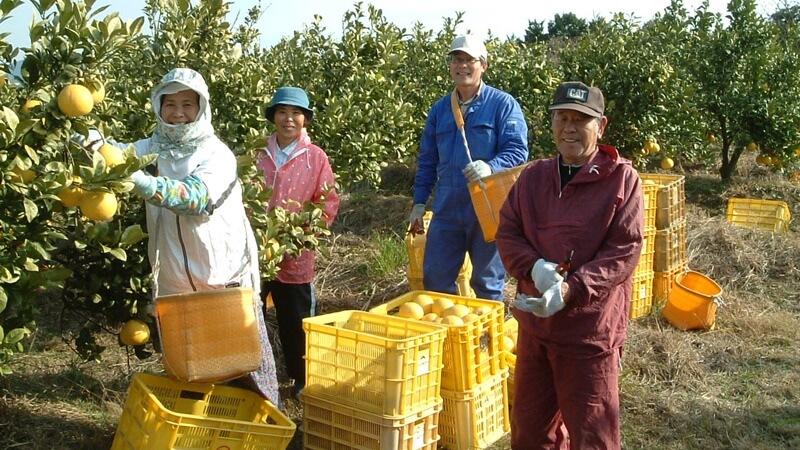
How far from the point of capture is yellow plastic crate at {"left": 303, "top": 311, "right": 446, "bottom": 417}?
3268 mm

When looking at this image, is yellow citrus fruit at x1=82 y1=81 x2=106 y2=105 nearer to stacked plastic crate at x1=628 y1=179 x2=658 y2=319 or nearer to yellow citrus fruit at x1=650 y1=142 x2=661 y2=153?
stacked plastic crate at x1=628 y1=179 x2=658 y2=319

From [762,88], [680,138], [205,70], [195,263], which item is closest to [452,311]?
[195,263]

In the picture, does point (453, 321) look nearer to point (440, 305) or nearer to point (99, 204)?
point (440, 305)

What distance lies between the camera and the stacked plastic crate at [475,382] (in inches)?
143

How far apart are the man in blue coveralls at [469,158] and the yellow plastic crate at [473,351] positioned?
0.45 metres

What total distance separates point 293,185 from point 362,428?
1336mm

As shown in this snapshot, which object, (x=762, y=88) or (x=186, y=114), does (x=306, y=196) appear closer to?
(x=186, y=114)

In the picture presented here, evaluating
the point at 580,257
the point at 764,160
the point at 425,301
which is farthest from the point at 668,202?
the point at 764,160

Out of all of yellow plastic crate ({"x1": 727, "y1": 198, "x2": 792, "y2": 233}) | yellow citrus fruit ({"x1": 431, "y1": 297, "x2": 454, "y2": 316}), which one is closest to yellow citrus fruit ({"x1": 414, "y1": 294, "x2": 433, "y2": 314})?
yellow citrus fruit ({"x1": 431, "y1": 297, "x2": 454, "y2": 316})

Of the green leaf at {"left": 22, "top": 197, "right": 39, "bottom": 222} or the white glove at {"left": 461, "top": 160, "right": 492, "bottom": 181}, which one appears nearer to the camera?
the green leaf at {"left": 22, "top": 197, "right": 39, "bottom": 222}

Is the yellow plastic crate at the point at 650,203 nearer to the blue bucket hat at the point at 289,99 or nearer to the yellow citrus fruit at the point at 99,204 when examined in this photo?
the blue bucket hat at the point at 289,99

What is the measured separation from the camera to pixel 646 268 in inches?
226

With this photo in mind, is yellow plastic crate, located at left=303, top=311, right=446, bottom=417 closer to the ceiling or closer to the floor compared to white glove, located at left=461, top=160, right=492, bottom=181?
closer to the floor

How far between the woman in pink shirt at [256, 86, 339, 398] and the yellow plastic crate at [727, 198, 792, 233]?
16.7 ft
